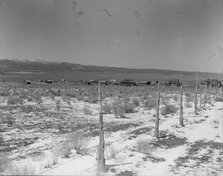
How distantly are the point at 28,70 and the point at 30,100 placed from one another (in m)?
148

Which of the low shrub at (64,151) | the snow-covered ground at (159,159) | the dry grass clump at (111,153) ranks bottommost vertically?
the snow-covered ground at (159,159)

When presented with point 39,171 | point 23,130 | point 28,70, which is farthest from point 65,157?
point 28,70

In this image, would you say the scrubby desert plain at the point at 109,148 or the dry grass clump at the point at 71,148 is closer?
the scrubby desert plain at the point at 109,148

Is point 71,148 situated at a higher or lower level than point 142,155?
higher

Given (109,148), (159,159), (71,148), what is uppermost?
(71,148)

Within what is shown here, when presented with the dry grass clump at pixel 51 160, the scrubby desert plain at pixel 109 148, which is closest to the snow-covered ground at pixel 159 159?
the scrubby desert plain at pixel 109 148

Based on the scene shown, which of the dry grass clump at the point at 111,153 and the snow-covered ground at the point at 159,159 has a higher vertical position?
the dry grass clump at the point at 111,153

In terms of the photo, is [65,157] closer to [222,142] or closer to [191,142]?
[191,142]

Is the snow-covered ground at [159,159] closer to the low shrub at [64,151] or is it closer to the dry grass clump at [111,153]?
the dry grass clump at [111,153]

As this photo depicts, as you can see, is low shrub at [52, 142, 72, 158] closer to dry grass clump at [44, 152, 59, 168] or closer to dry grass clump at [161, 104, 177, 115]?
dry grass clump at [44, 152, 59, 168]

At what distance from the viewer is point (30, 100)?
34938 millimetres

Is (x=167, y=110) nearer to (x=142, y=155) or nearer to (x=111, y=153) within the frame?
(x=142, y=155)

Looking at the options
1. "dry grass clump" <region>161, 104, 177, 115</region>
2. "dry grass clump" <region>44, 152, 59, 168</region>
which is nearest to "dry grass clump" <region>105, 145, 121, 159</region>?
"dry grass clump" <region>44, 152, 59, 168</region>

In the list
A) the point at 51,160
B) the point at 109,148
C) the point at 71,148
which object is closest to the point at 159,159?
the point at 109,148
